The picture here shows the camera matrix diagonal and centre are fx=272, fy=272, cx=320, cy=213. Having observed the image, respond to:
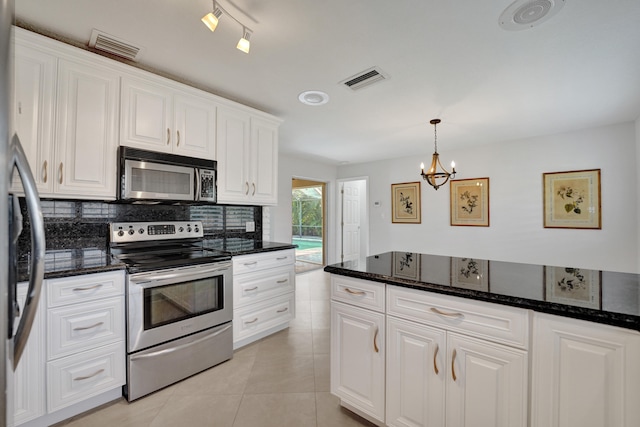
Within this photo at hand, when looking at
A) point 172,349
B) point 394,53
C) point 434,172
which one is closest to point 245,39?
point 394,53

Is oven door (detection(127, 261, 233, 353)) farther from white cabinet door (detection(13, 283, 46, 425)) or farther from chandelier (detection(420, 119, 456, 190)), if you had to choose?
chandelier (detection(420, 119, 456, 190))

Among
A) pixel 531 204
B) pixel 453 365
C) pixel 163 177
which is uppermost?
pixel 163 177

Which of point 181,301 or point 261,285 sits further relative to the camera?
point 261,285

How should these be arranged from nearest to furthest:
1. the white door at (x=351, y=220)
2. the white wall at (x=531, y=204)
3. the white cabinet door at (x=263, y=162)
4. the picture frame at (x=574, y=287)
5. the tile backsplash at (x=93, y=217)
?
1. the picture frame at (x=574, y=287)
2. the tile backsplash at (x=93, y=217)
3. the white cabinet door at (x=263, y=162)
4. the white wall at (x=531, y=204)
5. the white door at (x=351, y=220)

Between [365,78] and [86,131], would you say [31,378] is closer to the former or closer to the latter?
[86,131]

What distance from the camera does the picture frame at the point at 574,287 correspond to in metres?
1.04

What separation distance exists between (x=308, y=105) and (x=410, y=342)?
2.34m

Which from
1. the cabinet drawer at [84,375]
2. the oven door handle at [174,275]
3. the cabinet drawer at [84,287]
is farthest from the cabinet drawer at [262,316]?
the cabinet drawer at [84,287]

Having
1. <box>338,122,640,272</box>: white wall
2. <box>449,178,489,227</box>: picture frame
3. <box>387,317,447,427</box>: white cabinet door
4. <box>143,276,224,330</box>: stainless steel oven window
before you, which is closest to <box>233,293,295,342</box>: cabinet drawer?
<box>143,276,224,330</box>: stainless steel oven window

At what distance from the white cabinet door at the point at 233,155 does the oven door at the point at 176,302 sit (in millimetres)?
766

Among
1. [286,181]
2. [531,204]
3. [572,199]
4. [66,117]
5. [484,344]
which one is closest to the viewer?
[484,344]

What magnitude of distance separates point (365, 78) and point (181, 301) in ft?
7.45

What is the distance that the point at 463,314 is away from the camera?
1235 millimetres

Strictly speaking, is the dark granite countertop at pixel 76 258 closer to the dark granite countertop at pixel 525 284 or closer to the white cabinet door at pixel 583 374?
the dark granite countertop at pixel 525 284
